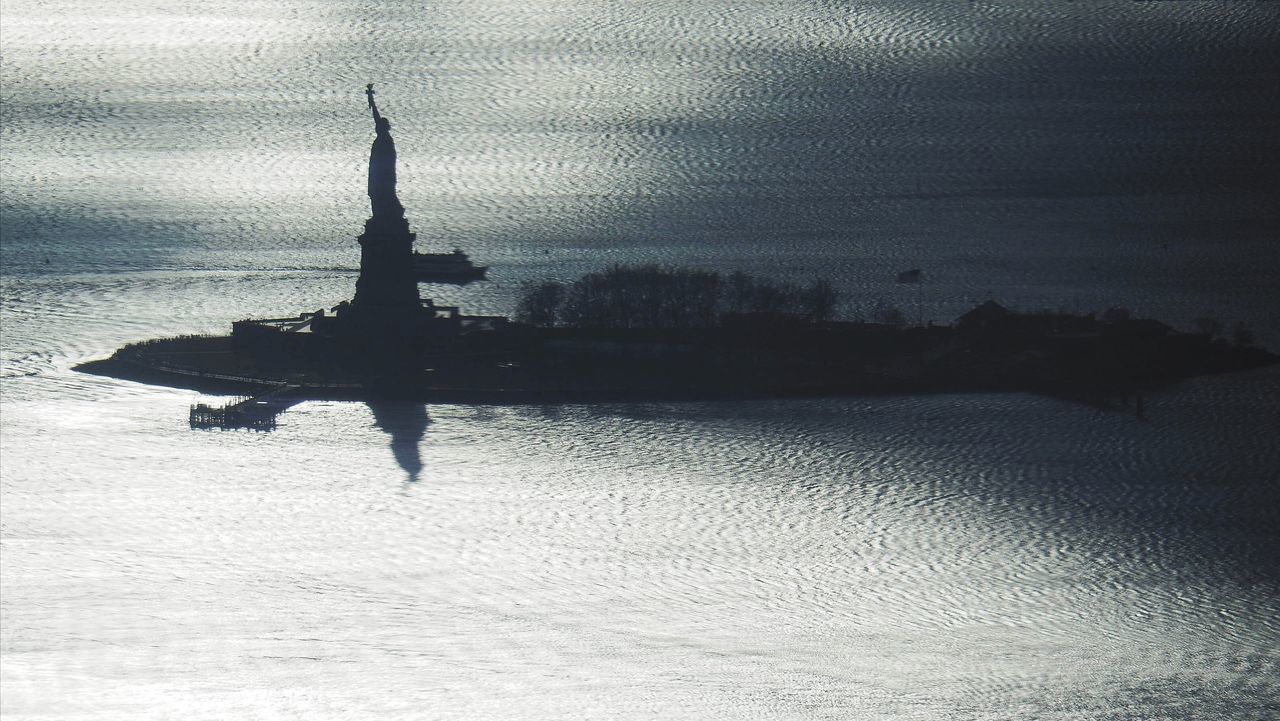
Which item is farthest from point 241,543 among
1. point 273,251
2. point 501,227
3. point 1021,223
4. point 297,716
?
point 1021,223

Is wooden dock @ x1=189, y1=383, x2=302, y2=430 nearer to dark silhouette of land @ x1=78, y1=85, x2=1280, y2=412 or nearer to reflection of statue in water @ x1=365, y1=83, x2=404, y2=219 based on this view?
dark silhouette of land @ x1=78, y1=85, x2=1280, y2=412

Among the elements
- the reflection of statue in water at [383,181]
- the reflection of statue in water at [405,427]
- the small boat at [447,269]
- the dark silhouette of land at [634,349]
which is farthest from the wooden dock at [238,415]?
the small boat at [447,269]

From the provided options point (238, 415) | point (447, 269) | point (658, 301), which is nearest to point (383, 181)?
point (658, 301)

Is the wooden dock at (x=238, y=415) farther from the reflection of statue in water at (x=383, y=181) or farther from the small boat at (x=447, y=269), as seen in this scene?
the small boat at (x=447, y=269)

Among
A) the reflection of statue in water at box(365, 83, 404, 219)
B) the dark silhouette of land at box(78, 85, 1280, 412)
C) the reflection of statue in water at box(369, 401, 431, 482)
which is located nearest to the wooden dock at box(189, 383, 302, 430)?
the dark silhouette of land at box(78, 85, 1280, 412)

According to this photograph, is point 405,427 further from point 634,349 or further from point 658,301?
point 658,301

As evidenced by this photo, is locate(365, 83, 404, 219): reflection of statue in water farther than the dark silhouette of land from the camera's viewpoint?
Yes

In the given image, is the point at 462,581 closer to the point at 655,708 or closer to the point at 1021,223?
the point at 655,708
